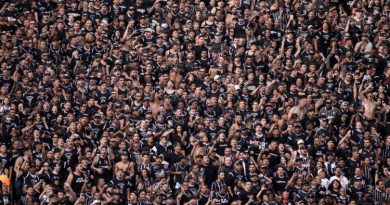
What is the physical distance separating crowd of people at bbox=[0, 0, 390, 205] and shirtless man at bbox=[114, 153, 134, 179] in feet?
0.09

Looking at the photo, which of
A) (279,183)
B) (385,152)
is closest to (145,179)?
(279,183)

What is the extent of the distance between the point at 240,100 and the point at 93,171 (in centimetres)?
398

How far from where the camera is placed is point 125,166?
91.6 ft

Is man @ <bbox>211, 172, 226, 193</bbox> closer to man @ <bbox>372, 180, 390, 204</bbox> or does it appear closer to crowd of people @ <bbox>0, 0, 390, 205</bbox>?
crowd of people @ <bbox>0, 0, 390, 205</bbox>

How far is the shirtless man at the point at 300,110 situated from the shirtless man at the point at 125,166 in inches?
157

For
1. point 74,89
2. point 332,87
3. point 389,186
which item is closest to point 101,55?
point 74,89

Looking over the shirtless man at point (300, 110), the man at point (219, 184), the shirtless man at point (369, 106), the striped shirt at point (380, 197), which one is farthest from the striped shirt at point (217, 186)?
the shirtless man at point (369, 106)

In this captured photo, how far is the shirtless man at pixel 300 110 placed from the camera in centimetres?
2954

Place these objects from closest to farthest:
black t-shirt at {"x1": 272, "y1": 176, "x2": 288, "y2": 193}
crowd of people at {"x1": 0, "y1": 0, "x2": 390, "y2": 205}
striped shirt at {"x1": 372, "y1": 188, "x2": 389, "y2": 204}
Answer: crowd of people at {"x1": 0, "y1": 0, "x2": 390, "y2": 205}
black t-shirt at {"x1": 272, "y1": 176, "x2": 288, "y2": 193}
striped shirt at {"x1": 372, "y1": 188, "x2": 389, "y2": 204}

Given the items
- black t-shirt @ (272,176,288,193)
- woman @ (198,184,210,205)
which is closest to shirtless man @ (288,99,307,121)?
black t-shirt @ (272,176,288,193)

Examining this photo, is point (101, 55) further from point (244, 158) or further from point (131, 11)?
point (244, 158)

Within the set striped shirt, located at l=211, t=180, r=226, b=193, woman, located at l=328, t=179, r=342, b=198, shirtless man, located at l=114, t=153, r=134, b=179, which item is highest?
shirtless man, located at l=114, t=153, r=134, b=179

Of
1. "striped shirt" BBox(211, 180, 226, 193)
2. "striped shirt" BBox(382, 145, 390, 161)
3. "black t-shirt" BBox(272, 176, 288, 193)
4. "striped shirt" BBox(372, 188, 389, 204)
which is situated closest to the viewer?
"striped shirt" BBox(211, 180, 226, 193)

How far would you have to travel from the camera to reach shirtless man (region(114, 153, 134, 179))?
1093 inches
